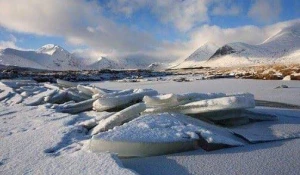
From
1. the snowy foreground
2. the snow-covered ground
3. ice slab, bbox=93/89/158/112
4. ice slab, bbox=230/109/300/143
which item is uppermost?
ice slab, bbox=93/89/158/112

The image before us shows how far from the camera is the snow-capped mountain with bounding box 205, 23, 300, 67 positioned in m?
113

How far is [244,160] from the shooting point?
2.77m

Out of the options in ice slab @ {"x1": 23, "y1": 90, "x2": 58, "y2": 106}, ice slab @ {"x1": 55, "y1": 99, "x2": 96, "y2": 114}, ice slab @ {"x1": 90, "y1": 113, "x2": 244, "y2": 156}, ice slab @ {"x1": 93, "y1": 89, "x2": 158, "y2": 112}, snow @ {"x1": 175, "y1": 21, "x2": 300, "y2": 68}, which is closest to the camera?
ice slab @ {"x1": 90, "y1": 113, "x2": 244, "y2": 156}

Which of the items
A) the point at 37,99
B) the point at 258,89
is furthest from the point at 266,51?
the point at 37,99

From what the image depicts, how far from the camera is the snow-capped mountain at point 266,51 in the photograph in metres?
113

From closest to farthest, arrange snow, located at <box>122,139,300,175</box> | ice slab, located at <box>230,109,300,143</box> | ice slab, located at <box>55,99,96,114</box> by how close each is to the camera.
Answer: snow, located at <box>122,139,300,175</box> < ice slab, located at <box>230,109,300,143</box> < ice slab, located at <box>55,99,96,114</box>

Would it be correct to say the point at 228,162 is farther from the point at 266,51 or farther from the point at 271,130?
the point at 266,51

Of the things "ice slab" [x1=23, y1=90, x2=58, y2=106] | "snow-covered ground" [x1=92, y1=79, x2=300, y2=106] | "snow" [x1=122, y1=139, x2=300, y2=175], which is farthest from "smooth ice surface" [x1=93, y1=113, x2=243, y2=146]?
"snow-covered ground" [x1=92, y1=79, x2=300, y2=106]

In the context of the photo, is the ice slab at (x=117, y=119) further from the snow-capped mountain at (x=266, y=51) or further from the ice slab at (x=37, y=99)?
the snow-capped mountain at (x=266, y=51)

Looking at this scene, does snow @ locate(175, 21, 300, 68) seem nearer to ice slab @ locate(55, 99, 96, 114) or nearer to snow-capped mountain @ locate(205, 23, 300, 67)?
snow-capped mountain @ locate(205, 23, 300, 67)

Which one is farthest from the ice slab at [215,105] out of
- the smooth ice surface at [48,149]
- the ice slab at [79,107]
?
the ice slab at [79,107]

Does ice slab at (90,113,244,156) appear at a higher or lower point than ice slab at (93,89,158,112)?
lower

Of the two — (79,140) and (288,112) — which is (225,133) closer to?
(79,140)

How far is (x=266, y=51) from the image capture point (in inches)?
4921
